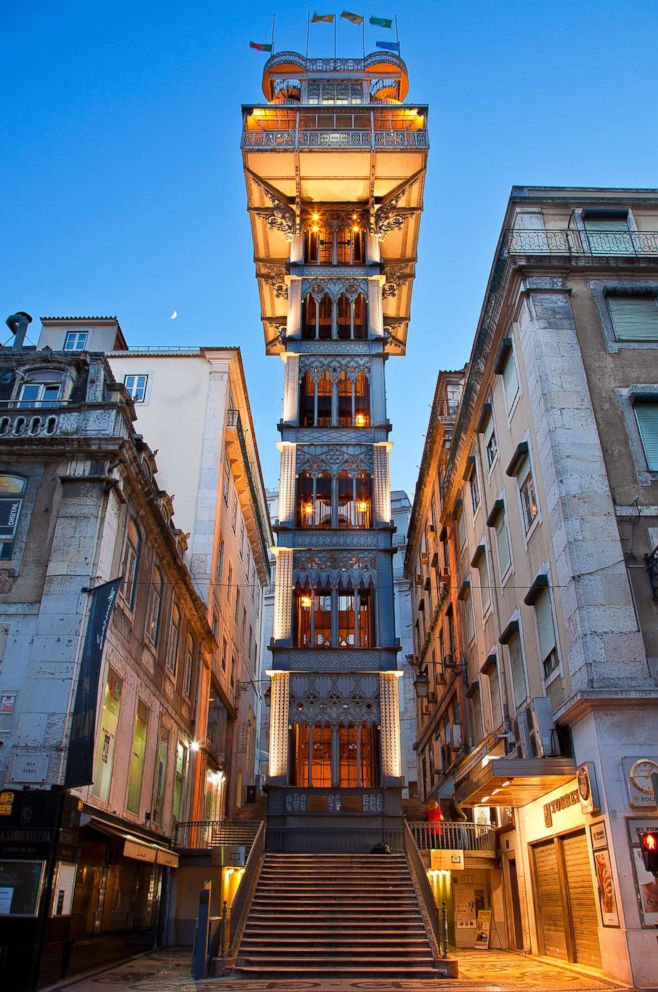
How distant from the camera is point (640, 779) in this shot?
46.6 ft

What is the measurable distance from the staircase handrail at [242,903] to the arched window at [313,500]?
14.2 metres

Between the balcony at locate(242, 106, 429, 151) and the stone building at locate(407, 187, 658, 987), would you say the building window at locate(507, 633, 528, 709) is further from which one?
the balcony at locate(242, 106, 429, 151)

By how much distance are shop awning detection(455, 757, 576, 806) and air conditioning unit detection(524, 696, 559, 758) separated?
0.67 m

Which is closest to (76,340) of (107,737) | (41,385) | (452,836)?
(41,385)

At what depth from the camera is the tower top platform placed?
44781mm

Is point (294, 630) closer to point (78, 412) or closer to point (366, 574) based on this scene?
point (366, 574)

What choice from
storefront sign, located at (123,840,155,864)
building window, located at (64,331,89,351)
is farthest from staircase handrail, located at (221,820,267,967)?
building window, located at (64,331,89,351)

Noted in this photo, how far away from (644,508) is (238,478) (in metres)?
26.4

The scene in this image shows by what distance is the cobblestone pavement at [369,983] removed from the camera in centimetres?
1372

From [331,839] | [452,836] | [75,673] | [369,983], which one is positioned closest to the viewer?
[369,983]

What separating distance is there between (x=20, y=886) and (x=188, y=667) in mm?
14881

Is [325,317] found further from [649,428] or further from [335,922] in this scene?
[335,922]

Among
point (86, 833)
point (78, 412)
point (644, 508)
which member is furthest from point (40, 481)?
point (644, 508)

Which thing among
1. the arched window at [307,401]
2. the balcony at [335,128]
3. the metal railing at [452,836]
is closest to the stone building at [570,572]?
the metal railing at [452,836]
